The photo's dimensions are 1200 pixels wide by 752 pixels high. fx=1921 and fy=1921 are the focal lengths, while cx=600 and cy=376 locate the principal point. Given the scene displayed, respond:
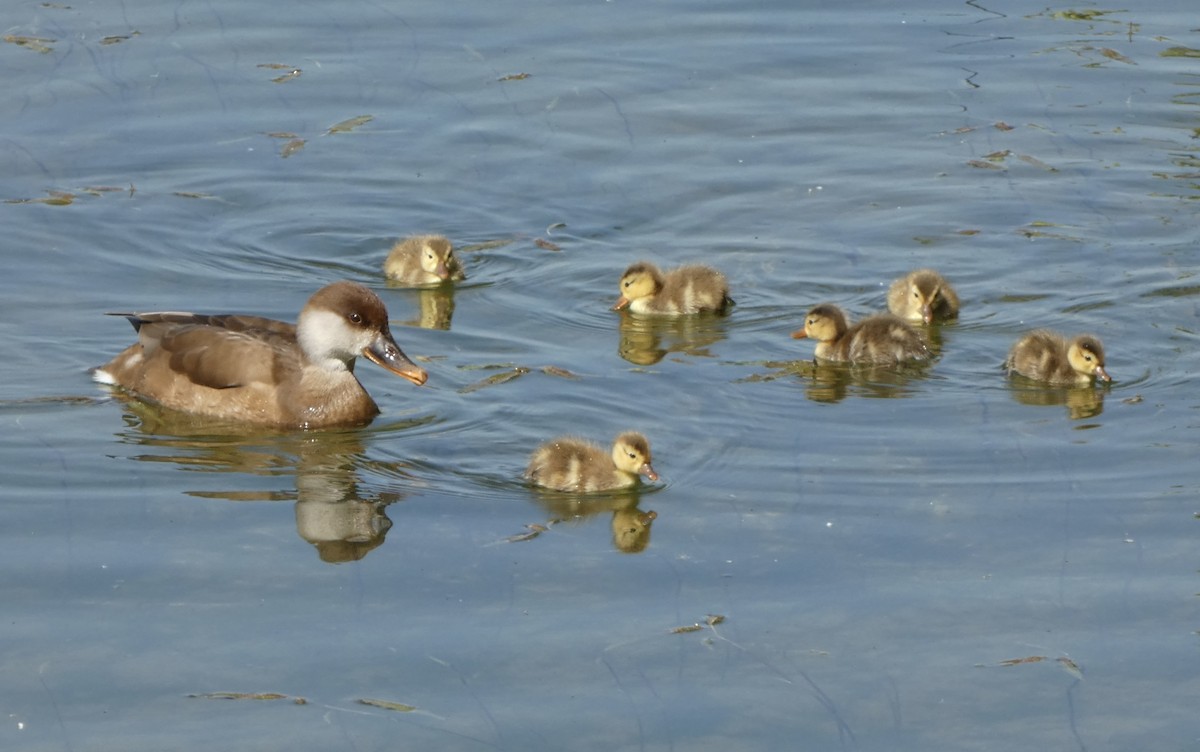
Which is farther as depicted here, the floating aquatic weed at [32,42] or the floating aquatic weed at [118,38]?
the floating aquatic weed at [118,38]

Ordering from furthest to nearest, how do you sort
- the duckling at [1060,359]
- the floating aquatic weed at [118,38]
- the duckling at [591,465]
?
the floating aquatic weed at [118,38] → the duckling at [1060,359] → the duckling at [591,465]

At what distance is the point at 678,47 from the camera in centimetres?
1342

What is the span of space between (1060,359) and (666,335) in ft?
6.41

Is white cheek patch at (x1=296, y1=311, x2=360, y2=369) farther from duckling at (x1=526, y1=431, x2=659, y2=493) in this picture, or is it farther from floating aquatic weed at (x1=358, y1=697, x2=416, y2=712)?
floating aquatic weed at (x1=358, y1=697, x2=416, y2=712)

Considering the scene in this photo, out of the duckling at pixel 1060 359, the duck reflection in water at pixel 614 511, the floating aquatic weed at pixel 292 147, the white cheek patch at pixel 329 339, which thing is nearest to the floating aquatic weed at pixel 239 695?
the duck reflection in water at pixel 614 511

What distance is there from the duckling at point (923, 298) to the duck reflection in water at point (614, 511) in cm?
246

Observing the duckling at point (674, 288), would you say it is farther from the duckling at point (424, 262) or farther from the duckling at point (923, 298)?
the duckling at point (424, 262)

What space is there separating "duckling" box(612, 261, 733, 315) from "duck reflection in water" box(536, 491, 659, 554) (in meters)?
2.34

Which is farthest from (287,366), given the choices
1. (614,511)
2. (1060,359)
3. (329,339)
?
(1060,359)

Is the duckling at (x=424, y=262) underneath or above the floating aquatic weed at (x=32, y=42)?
underneath

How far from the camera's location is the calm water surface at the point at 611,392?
570 cm

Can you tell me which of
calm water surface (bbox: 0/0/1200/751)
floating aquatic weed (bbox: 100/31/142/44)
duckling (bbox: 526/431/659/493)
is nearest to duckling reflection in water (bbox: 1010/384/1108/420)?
calm water surface (bbox: 0/0/1200/751)

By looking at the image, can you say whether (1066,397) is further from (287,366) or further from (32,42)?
(32,42)

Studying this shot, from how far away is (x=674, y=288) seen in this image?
9.42 m
